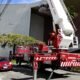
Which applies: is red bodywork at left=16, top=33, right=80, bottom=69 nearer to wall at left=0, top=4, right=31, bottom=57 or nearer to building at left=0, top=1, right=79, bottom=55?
building at left=0, top=1, right=79, bottom=55

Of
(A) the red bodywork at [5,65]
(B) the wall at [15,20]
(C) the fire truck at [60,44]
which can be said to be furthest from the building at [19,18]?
(C) the fire truck at [60,44]

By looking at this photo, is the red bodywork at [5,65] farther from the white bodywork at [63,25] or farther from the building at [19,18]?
the building at [19,18]

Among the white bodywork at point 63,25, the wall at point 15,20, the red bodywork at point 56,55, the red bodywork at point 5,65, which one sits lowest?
the red bodywork at point 5,65

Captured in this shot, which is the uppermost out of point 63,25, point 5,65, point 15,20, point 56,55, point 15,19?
point 15,19

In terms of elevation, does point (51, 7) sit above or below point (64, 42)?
above

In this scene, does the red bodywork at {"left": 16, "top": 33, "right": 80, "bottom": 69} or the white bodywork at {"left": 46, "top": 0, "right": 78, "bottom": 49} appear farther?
the white bodywork at {"left": 46, "top": 0, "right": 78, "bottom": 49}

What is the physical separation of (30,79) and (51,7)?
455 cm

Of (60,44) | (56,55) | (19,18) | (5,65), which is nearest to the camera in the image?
(56,55)

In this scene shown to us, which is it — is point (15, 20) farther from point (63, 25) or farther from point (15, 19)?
point (63, 25)

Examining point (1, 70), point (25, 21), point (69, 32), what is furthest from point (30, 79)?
point (25, 21)

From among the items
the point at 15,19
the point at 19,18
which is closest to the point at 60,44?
the point at 19,18

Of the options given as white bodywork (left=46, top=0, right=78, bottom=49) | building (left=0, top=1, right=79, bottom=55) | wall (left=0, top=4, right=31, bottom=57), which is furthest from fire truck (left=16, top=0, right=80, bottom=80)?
wall (left=0, top=4, right=31, bottom=57)

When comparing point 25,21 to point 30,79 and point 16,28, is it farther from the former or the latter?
point 30,79

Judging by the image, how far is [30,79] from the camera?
70.7 ft
